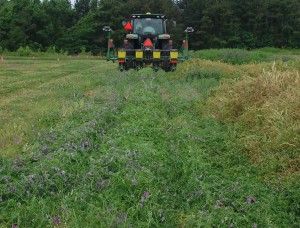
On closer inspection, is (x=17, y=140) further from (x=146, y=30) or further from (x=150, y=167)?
(x=146, y=30)

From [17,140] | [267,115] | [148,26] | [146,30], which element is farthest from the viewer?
[148,26]

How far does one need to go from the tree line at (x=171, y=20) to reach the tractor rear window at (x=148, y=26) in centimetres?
2852

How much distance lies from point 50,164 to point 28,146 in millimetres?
1288

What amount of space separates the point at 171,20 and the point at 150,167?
44.8 meters

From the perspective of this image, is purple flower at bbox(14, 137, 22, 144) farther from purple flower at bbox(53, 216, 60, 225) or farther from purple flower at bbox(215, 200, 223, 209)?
purple flower at bbox(215, 200, 223, 209)

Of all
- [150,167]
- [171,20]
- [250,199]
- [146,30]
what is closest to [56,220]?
[150,167]

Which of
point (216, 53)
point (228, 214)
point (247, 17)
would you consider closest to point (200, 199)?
point (228, 214)

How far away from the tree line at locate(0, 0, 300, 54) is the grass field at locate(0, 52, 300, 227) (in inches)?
1544

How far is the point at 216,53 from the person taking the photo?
74.6 ft

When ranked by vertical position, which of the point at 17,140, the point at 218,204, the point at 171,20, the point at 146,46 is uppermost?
the point at 171,20

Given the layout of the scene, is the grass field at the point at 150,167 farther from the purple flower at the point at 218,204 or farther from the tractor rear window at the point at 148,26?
the tractor rear window at the point at 148,26

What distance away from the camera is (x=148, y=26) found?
16297 mm

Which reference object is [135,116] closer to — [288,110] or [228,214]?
[288,110]

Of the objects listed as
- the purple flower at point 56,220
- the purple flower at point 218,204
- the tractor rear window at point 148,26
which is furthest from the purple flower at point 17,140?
the tractor rear window at point 148,26
